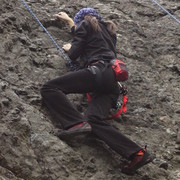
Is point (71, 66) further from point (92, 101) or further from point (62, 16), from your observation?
point (62, 16)

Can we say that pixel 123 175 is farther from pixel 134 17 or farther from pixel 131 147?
pixel 134 17

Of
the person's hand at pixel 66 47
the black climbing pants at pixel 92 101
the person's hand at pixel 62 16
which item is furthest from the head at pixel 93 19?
the person's hand at pixel 62 16

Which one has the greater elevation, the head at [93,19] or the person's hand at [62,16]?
the head at [93,19]

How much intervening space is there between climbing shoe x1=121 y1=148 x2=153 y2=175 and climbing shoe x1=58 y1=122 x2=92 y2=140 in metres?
0.69

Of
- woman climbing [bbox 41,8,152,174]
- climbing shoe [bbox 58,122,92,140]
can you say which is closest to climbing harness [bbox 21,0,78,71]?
woman climbing [bbox 41,8,152,174]

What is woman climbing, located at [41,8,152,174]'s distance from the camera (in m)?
5.22

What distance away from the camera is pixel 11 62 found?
6164 mm

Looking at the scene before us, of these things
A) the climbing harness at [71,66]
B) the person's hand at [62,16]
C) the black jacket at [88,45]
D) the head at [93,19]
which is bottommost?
the climbing harness at [71,66]

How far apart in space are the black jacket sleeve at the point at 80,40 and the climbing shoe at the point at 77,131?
1244 millimetres

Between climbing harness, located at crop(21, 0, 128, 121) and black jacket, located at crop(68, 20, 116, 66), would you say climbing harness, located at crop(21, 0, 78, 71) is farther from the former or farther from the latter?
black jacket, located at crop(68, 20, 116, 66)

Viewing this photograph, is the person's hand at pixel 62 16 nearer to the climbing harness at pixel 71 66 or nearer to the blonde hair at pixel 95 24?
the climbing harness at pixel 71 66

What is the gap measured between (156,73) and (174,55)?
27.0 inches

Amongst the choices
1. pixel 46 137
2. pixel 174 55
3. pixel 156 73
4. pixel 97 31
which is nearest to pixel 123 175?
pixel 46 137

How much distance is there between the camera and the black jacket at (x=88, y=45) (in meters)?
5.92
